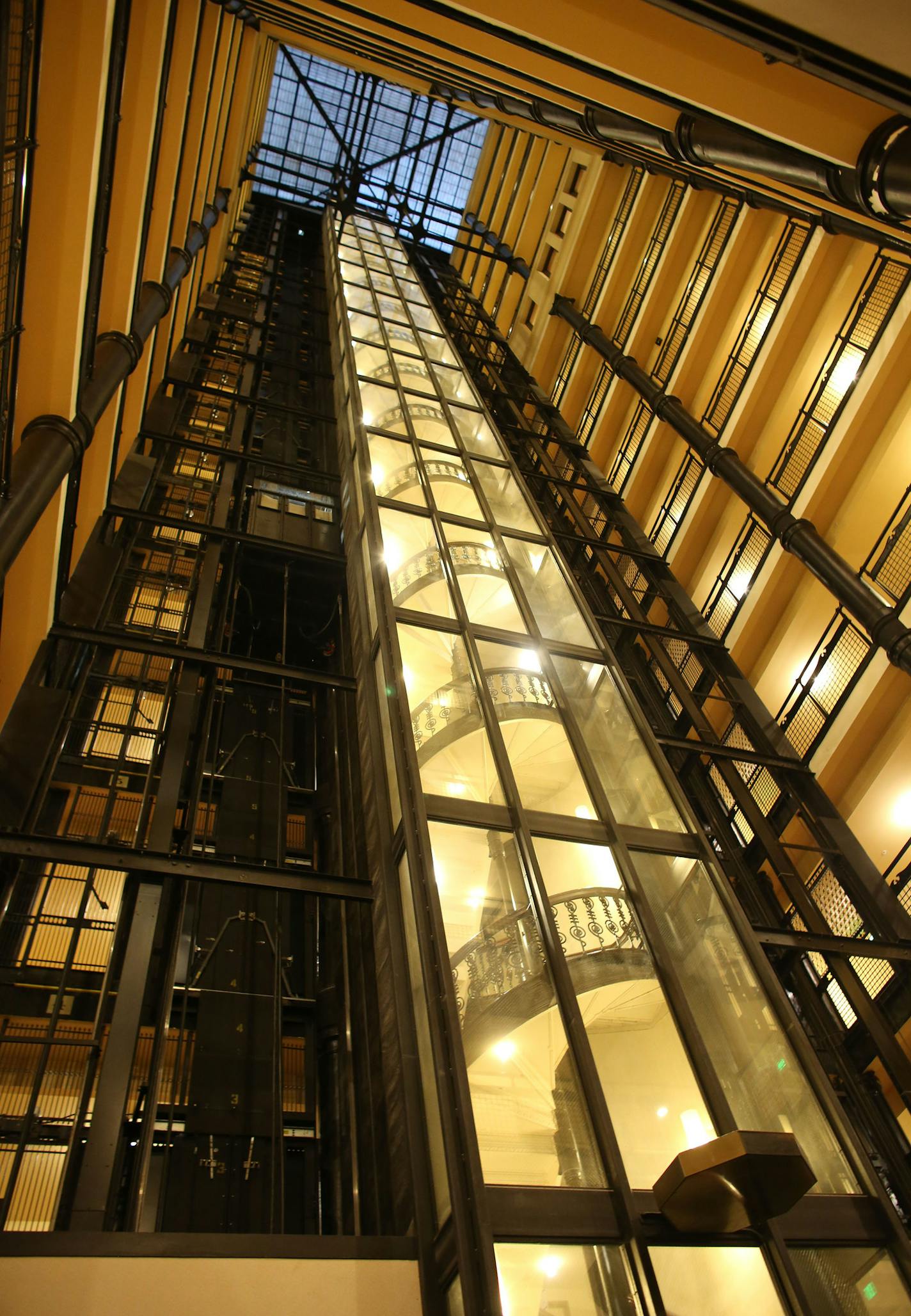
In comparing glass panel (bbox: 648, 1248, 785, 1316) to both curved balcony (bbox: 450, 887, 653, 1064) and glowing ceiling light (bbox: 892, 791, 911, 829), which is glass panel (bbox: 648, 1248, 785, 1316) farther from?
glowing ceiling light (bbox: 892, 791, 911, 829)

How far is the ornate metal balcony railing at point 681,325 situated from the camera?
1800 cm

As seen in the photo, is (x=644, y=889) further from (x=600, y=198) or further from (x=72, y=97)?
(x=600, y=198)

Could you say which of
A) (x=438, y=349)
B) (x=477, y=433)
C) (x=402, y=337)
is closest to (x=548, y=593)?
(x=477, y=433)

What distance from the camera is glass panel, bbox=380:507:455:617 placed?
1062 centimetres

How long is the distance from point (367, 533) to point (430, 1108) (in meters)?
7.79

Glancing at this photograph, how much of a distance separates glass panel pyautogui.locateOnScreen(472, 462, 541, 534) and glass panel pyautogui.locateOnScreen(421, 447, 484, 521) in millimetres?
270

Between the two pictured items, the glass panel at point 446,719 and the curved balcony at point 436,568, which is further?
the curved balcony at point 436,568

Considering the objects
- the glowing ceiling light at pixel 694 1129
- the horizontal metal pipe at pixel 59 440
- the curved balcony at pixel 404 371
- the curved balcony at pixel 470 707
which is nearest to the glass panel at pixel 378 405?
the curved balcony at pixel 404 371

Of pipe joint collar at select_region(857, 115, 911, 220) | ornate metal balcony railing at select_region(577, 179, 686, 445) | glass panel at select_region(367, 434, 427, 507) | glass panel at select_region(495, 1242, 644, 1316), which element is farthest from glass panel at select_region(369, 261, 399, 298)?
glass panel at select_region(495, 1242, 644, 1316)

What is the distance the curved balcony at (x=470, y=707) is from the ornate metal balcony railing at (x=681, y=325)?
11719mm

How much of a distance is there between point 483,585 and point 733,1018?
21.9 feet

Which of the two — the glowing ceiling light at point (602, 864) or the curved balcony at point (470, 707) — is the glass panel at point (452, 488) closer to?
the curved balcony at point (470, 707)

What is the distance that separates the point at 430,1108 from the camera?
559 centimetres

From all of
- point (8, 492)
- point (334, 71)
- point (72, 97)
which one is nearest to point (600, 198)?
point (334, 71)
